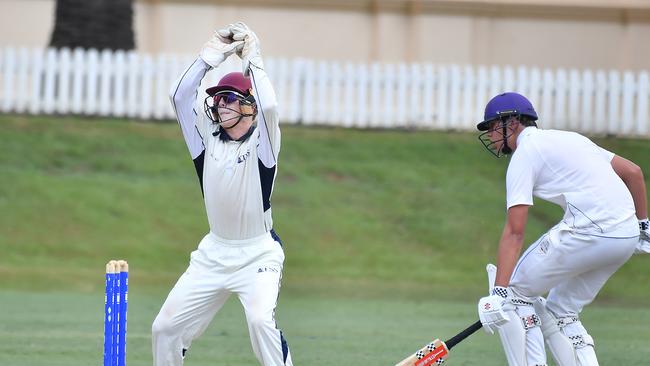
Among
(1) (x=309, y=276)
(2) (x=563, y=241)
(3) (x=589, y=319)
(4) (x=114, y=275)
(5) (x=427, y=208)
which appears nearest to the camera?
(4) (x=114, y=275)

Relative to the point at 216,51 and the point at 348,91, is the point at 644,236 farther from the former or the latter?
the point at 348,91

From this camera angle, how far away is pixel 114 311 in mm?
6719

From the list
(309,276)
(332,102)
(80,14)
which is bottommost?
(309,276)

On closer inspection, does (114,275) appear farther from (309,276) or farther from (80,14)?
(80,14)

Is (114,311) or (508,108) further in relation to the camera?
(508,108)

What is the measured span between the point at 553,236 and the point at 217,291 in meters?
1.89

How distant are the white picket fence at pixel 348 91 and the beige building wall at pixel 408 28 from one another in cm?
251

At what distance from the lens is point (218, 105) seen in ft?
24.6

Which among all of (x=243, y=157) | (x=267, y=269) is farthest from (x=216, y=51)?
(x=267, y=269)

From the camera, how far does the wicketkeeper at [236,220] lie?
725 cm

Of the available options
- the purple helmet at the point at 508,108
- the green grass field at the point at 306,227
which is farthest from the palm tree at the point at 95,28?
the purple helmet at the point at 508,108

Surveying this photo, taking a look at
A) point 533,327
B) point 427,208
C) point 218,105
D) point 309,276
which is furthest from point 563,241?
point 427,208

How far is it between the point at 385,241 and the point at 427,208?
1.18 meters

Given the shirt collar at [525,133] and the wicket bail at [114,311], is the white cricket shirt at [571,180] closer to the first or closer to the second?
the shirt collar at [525,133]
